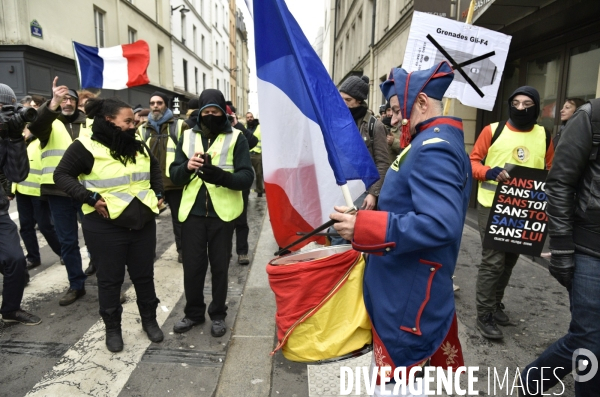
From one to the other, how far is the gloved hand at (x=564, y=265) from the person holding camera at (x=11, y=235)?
13.4ft

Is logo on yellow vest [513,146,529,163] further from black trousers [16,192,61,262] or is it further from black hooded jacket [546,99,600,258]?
black trousers [16,192,61,262]

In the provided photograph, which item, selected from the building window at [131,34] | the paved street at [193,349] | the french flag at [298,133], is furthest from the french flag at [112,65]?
the building window at [131,34]

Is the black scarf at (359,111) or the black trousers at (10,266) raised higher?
the black scarf at (359,111)

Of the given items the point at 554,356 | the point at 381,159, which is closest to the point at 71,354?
the point at 381,159

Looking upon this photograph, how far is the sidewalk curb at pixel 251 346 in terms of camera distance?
3.00 m

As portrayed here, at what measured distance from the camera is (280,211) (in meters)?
2.36

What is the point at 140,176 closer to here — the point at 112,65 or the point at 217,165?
the point at 217,165

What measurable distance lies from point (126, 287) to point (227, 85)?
40.9m

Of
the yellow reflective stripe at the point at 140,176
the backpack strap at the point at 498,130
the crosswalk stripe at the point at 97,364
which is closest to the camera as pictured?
the crosswalk stripe at the point at 97,364

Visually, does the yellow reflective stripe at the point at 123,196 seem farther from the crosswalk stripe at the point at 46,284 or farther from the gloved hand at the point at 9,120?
the crosswalk stripe at the point at 46,284

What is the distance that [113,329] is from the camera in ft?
11.3

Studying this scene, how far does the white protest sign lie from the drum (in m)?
2.93

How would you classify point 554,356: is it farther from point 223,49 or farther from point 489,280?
point 223,49

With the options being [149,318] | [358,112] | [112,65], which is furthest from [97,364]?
[112,65]
